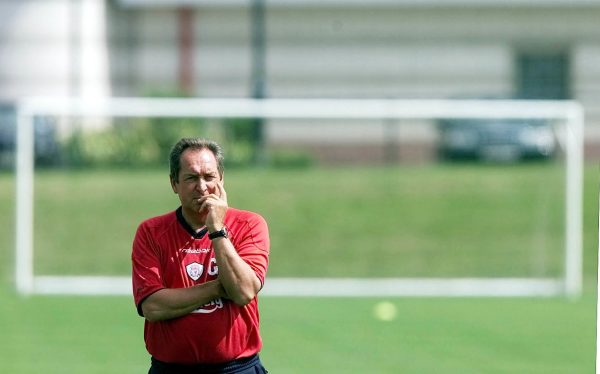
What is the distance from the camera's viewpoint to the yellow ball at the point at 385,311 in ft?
36.8

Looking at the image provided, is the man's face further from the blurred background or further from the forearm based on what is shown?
the blurred background

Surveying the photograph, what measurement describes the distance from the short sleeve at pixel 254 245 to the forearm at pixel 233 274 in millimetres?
103

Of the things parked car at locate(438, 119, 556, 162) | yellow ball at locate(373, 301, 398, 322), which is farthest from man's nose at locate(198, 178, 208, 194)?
parked car at locate(438, 119, 556, 162)

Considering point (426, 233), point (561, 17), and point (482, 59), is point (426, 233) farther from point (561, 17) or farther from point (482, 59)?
point (561, 17)

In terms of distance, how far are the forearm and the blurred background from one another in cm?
454

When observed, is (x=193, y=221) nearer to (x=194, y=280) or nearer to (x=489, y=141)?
(x=194, y=280)

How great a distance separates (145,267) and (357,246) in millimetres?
11836

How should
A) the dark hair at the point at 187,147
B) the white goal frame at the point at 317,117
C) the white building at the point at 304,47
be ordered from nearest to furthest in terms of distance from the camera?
1. the dark hair at the point at 187,147
2. the white goal frame at the point at 317,117
3. the white building at the point at 304,47

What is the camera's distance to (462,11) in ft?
69.8

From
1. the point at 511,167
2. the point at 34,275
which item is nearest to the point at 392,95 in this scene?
the point at 511,167

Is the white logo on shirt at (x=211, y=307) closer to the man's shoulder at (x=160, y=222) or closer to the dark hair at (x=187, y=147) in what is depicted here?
the man's shoulder at (x=160, y=222)

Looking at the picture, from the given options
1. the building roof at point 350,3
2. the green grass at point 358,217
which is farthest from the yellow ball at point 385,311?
the building roof at point 350,3

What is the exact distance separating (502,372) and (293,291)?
5.55 metres

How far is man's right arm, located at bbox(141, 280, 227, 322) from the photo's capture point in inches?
146
